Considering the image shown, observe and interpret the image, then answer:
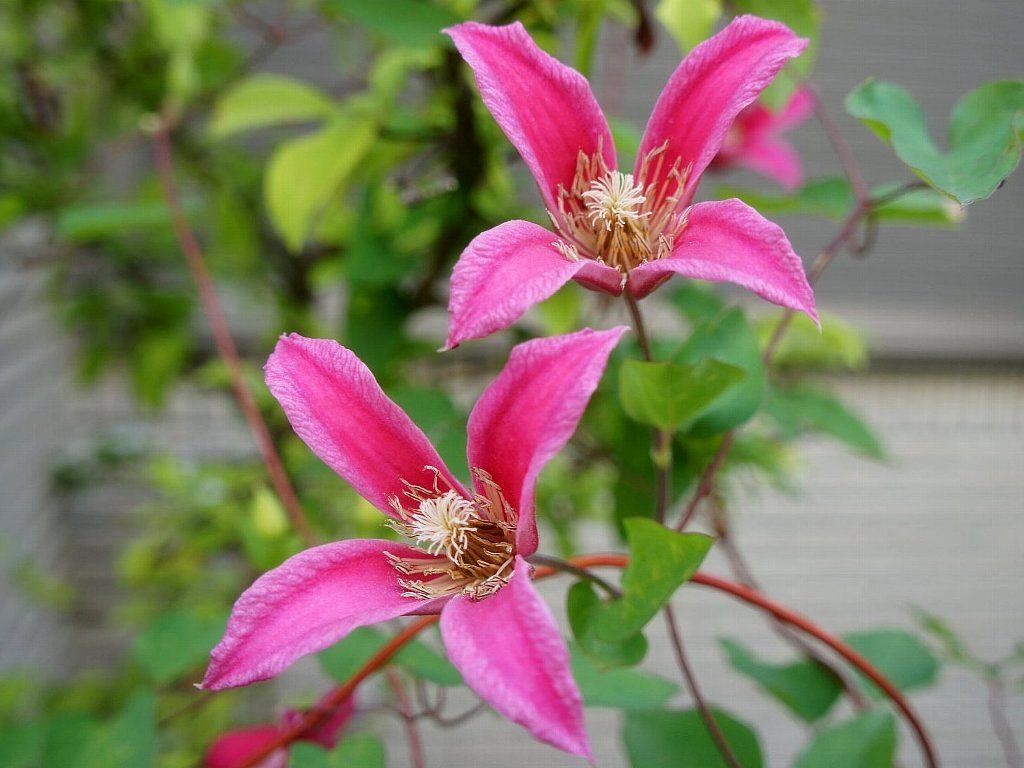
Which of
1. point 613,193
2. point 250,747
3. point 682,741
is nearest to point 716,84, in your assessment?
point 613,193

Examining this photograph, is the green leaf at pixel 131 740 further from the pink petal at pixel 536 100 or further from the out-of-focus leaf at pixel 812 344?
the out-of-focus leaf at pixel 812 344

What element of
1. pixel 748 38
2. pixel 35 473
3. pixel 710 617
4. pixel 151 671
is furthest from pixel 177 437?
pixel 748 38

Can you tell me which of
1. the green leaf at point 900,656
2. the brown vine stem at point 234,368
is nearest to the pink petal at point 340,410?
the brown vine stem at point 234,368

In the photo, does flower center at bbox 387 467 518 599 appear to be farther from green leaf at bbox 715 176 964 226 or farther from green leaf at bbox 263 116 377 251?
green leaf at bbox 263 116 377 251

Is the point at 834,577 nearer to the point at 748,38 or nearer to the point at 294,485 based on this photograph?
the point at 294,485

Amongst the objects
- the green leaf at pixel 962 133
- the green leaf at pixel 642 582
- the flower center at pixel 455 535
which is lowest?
the green leaf at pixel 642 582

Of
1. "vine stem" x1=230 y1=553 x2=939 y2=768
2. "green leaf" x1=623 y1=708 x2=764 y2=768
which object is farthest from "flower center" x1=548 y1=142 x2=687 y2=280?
"green leaf" x1=623 y1=708 x2=764 y2=768
